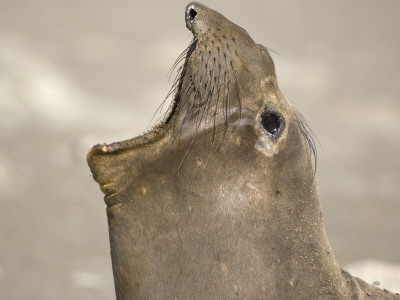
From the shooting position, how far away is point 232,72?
363 centimetres

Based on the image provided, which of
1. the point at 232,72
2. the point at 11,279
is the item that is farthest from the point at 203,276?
the point at 11,279

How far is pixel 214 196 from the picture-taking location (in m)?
3.52

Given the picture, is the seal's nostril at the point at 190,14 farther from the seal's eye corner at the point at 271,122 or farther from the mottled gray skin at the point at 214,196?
the seal's eye corner at the point at 271,122

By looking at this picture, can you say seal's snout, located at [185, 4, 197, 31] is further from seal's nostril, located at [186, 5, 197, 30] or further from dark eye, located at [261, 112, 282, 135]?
dark eye, located at [261, 112, 282, 135]

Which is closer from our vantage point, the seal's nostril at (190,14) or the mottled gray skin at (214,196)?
the mottled gray skin at (214,196)

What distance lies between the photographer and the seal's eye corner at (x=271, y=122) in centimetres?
364

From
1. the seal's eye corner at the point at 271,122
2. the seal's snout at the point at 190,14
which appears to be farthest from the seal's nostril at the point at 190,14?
the seal's eye corner at the point at 271,122

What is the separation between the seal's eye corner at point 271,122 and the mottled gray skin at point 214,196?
0.02 metres

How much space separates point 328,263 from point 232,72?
1.10m

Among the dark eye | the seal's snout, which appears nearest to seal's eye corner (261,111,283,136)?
the dark eye

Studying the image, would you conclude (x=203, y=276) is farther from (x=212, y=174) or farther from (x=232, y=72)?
(x=232, y=72)

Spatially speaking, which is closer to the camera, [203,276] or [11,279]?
[203,276]

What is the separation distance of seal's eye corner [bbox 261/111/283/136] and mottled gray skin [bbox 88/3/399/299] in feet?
0.07

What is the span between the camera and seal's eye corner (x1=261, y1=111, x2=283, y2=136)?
143 inches
